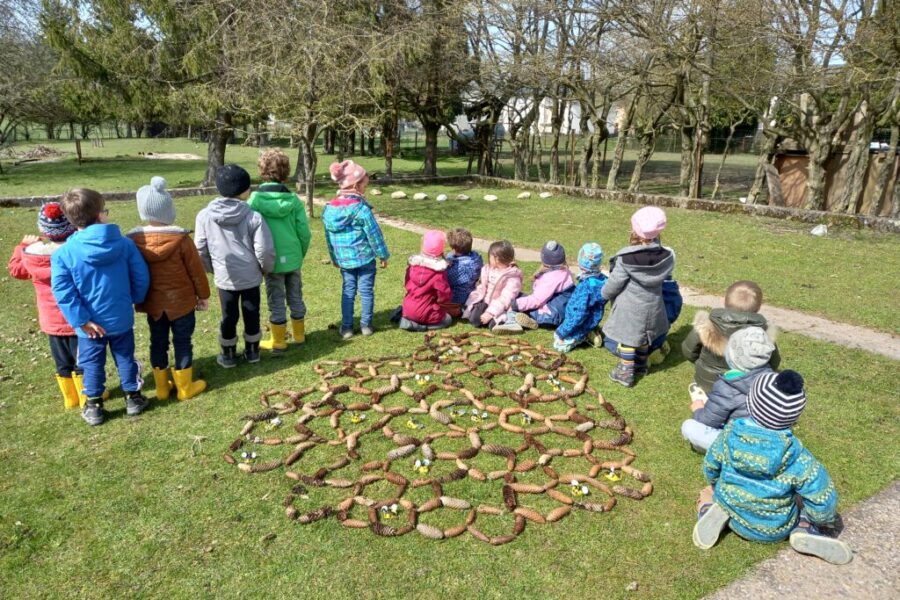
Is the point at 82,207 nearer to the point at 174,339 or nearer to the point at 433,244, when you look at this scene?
the point at 174,339

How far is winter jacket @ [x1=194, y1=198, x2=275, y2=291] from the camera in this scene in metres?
4.98

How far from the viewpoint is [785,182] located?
1568 centimetres

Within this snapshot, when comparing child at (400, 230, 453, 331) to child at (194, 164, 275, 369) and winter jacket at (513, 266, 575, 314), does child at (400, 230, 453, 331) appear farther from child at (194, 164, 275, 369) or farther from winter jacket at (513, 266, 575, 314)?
child at (194, 164, 275, 369)

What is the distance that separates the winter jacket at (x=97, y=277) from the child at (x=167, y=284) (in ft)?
0.53

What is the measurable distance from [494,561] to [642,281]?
8.87 ft

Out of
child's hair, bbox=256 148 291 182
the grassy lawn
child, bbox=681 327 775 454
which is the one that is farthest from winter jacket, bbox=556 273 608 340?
child's hair, bbox=256 148 291 182

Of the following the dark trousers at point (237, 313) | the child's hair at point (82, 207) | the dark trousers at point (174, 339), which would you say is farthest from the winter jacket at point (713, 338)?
the child's hair at point (82, 207)

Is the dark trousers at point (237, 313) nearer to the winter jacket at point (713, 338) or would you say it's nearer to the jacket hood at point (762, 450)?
the winter jacket at point (713, 338)

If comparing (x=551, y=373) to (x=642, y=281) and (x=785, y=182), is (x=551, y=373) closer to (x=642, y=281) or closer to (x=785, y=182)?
(x=642, y=281)

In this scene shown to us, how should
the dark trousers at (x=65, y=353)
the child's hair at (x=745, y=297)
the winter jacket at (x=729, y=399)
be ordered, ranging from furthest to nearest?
the dark trousers at (x=65, y=353)
the child's hair at (x=745, y=297)
the winter jacket at (x=729, y=399)

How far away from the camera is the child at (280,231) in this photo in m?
5.39

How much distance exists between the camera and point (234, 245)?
5.07 m

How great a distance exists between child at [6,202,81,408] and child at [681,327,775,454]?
465 centimetres

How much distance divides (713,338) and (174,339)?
4152mm
